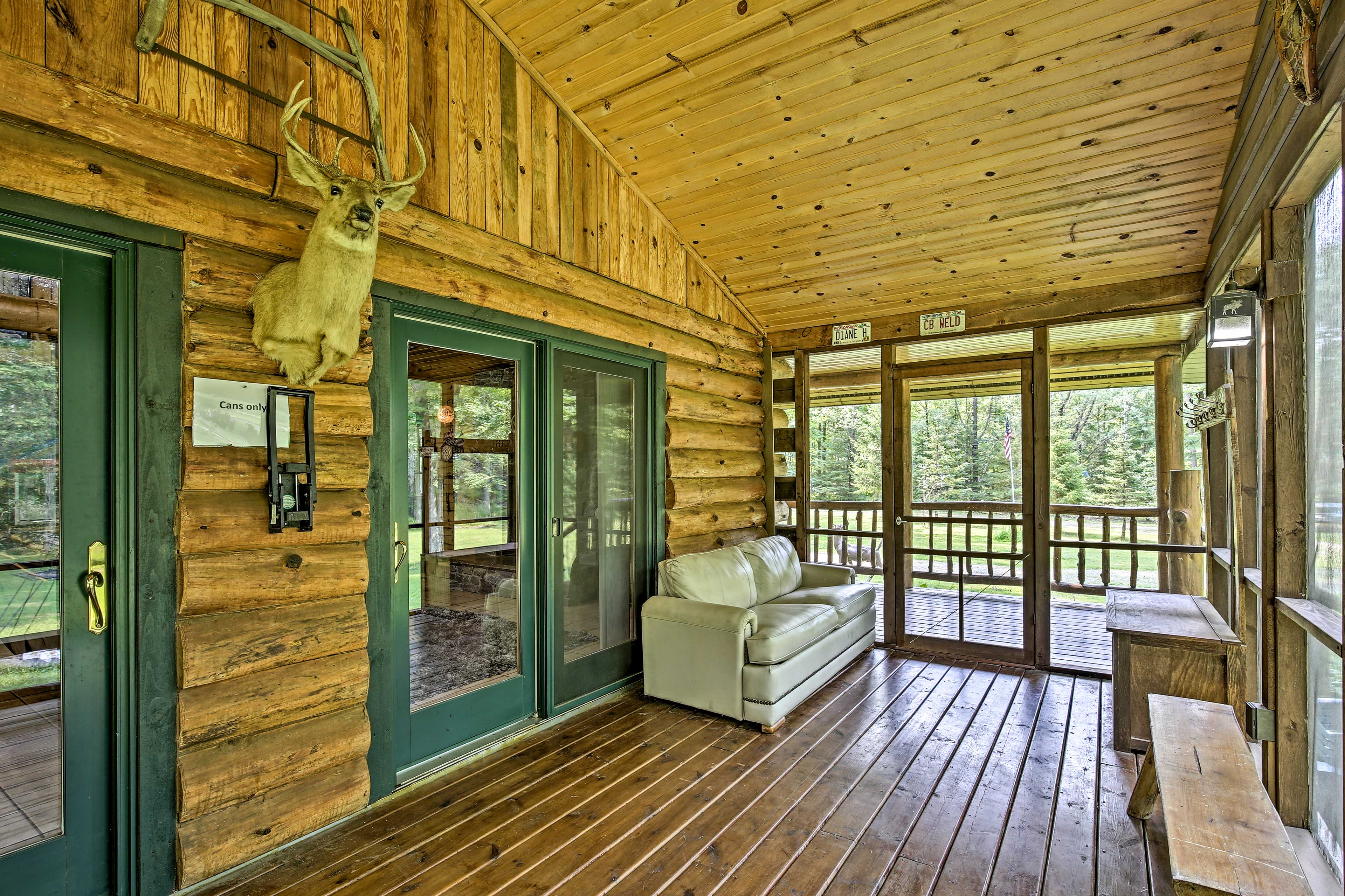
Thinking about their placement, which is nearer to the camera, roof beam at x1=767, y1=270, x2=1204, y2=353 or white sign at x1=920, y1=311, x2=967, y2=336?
roof beam at x1=767, y1=270, x2=1204, y2=353

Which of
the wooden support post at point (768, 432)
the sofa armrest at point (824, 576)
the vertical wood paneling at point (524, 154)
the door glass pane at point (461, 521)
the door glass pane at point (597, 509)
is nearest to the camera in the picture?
the door glass pane at point (461, 521)

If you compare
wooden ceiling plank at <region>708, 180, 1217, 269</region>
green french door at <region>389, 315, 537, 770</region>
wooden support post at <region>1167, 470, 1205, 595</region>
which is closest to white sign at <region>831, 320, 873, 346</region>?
wooden ceiling plank at <region>708, 180, 1217, 269</region>

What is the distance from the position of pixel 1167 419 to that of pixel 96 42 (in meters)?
7.17

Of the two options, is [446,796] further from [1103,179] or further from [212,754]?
[1103,179]

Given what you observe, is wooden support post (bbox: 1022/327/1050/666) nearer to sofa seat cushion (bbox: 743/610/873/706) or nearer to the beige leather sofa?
the beige leather sofa

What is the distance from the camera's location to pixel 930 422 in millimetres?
5160

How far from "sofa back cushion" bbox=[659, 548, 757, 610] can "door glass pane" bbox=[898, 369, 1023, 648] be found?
1.52 m

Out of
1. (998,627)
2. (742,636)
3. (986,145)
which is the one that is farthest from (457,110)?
(998,627)

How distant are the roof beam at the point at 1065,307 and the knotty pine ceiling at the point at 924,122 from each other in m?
0.08

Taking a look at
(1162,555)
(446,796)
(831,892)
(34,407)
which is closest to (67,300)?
(34,407)

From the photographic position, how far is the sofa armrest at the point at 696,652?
3645 mm

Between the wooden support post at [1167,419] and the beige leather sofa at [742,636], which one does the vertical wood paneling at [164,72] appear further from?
the wooden support post at [1167,419]

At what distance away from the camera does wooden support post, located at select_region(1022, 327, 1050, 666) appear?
4691 millimetres

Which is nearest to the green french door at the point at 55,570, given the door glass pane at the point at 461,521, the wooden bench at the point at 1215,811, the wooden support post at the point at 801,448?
the door glass pane at the point at 461,521
